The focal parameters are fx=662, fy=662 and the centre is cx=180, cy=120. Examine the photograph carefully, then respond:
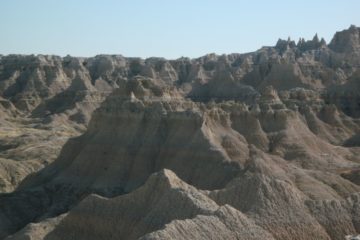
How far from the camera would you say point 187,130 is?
5566 centimetres

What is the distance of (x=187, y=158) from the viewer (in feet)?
173

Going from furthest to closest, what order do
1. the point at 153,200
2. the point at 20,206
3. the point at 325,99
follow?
1. the point at 325,99
2. the point at 20,206
3. the point at 153,200

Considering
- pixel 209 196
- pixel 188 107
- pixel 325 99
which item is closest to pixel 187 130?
pixel 188 107

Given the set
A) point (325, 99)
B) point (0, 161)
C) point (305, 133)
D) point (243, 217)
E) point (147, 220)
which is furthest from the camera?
point (325, 99)

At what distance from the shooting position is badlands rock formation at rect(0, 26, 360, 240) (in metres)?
28.2

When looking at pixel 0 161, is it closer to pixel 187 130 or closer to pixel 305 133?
pixel 187 130

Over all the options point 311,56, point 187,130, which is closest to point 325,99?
point 187,130

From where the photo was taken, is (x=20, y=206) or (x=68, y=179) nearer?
(x=20, y=206)

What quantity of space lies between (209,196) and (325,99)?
68.3m

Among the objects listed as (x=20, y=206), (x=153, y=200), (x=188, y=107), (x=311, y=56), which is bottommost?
(x=20, y=206)

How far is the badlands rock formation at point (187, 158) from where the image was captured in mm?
28156

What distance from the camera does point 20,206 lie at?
51156 millimetres

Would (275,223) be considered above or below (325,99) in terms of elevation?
below

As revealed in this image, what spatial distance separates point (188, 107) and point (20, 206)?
1994 cm
